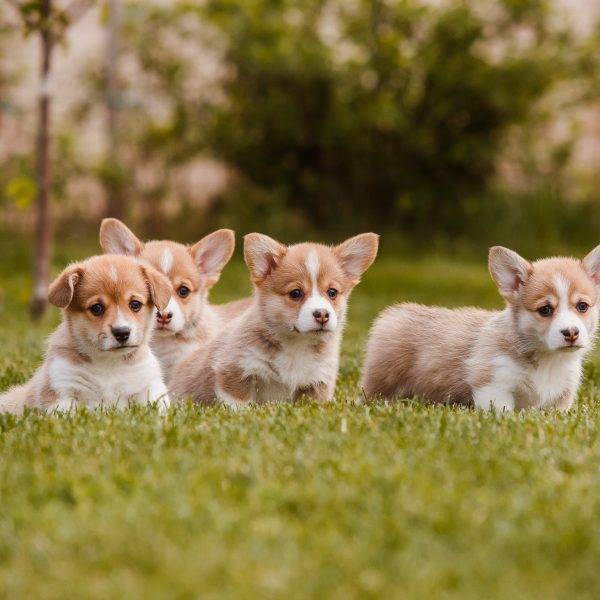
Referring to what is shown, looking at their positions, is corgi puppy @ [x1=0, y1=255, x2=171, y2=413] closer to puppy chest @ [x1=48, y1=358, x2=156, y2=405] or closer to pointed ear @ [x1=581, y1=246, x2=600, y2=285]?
puppy chest @ [x1=48, y1=358, x2=156, y2=405]

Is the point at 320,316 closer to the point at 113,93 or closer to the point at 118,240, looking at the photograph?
the point at 118,240

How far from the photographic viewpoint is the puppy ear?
15.8 feet

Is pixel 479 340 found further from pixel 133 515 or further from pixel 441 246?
pixel 441 246

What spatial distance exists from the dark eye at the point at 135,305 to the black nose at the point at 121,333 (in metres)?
0.21

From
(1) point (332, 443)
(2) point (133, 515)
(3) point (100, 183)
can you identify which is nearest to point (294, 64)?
(3) point (100, 183)

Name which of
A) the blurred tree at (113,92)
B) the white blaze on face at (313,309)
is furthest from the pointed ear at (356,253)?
the blurred tree at (113,92)

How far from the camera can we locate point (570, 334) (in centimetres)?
471

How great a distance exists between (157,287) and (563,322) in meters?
1.95

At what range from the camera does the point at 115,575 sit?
2732 millimetres

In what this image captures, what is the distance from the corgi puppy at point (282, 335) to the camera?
16.5 feet

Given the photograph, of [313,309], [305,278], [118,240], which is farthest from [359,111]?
[313,309]

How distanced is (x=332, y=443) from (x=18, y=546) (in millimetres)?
1384

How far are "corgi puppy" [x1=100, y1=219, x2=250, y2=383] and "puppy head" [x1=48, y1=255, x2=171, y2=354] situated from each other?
658 mm

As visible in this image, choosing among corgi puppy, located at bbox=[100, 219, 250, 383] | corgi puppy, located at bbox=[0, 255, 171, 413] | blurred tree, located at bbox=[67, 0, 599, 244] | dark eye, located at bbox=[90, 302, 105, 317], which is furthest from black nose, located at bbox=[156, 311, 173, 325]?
blurred tree, located at bbox=[67, 0, 599, 244]
